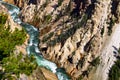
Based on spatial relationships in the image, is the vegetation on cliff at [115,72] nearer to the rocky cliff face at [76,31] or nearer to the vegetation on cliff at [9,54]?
the rocky cliff face at [76,31]

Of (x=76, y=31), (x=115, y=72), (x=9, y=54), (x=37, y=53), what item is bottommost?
(x=9, y=54)

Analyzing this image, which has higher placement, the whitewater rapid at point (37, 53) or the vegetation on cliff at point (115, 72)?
the whitewater rapid at point (37, 53)

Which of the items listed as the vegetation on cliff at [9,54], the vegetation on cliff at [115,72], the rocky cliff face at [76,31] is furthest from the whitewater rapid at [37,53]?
the vegetation on cliff at [9,54]

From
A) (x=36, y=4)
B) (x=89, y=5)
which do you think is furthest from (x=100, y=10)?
(x=36, y=4)

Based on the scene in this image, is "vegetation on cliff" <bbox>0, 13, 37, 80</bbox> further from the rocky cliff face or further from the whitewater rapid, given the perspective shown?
the rocky cliff face

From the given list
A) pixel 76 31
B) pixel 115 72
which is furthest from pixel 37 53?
pixel 115 72

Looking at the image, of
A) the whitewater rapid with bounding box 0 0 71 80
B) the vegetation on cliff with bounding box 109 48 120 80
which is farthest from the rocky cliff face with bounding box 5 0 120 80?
the vegetation on cliff with bounding box 109 48 120 80

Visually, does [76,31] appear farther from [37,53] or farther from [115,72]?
[115,72]

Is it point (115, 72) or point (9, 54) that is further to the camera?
point (115, 72)
